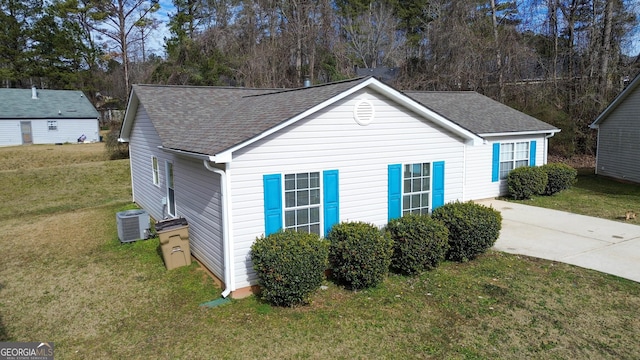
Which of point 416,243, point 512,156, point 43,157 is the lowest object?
point 416,243

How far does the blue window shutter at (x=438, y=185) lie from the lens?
9531 millimetres

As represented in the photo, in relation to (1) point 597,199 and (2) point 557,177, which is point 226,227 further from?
(1) point 597,199

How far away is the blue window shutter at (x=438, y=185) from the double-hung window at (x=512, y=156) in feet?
23.2

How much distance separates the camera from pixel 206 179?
7.89 metres

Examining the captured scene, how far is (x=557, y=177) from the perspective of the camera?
1564 centimetres

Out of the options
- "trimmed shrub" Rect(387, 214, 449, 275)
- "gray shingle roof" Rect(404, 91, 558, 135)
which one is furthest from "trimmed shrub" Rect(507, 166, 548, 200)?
"trimmed shrub" Rect(387, 214, 449, 275)

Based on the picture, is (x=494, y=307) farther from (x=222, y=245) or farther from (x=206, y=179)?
(x=206, y=179)

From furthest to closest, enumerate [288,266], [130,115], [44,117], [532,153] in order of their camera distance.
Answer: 1. [44,117]
2. [532,153]
3. [130,115]
4. [288,266]

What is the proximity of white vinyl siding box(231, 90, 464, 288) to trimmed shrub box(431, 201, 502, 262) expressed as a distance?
104cm

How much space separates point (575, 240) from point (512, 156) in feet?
20.6

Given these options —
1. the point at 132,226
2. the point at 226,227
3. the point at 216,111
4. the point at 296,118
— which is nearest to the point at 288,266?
the point at 226,227

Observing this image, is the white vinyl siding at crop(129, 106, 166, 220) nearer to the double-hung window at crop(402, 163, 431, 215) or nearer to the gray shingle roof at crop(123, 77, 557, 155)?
the gray shingle roof at crop(123, 77, 557, 155)

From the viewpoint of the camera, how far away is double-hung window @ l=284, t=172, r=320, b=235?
25.4 feet

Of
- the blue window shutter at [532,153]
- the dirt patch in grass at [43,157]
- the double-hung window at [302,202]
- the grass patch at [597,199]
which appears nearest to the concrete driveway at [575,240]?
the grass patch at [597,199]
